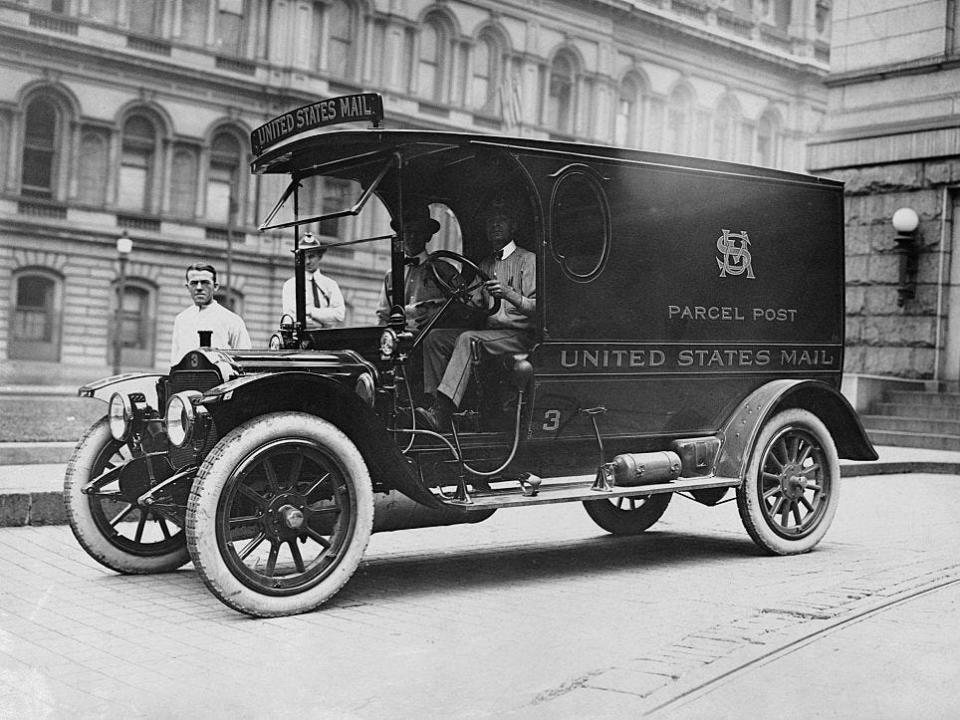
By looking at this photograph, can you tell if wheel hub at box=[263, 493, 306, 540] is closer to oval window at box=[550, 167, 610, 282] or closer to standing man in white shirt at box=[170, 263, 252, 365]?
oval window at box=[550, 167, 610, 282]

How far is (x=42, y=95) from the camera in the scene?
12.9 metres

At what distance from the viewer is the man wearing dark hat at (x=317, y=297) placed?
643 cm

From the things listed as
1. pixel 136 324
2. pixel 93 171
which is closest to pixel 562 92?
pixel 136 324

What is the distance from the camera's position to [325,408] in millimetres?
5348

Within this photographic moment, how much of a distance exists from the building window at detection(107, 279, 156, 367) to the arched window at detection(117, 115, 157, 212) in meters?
1.95

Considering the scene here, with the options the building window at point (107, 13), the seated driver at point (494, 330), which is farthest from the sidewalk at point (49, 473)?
the building window at point (107, 13)

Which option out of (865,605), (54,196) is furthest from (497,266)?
(54,196)

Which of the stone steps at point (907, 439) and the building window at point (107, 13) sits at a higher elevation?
the building window at point (107, 13)

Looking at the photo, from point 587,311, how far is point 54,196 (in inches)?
643

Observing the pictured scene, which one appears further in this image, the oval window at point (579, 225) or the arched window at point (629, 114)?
the arched window at point (629, 114)

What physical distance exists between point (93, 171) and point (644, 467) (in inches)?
730

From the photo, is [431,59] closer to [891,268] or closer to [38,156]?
[891,268]

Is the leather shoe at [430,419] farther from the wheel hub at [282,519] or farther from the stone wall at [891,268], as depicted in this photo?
the stone wall at [891,268]

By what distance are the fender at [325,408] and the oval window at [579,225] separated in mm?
1454
